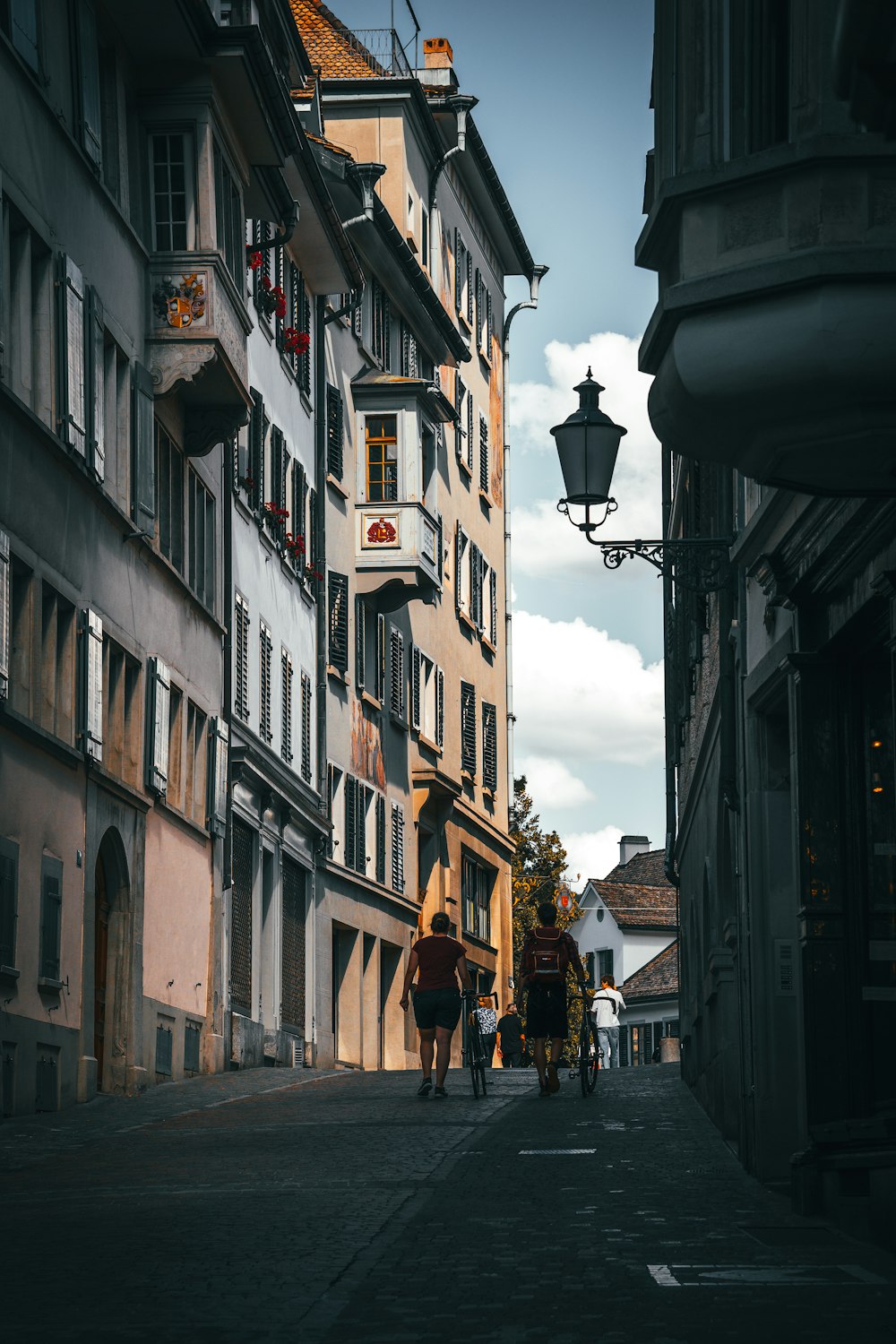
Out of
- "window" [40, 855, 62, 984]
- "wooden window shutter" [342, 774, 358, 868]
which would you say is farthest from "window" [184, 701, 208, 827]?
"wooden window shutter" [342, 774, 358, 868]

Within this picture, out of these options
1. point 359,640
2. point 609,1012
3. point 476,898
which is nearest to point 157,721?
point 359,640

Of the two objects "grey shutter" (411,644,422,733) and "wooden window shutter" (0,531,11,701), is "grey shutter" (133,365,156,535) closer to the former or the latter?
"wooden window shutter" (0,531,11,701)

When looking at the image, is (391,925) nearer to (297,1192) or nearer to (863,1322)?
(297,1192)

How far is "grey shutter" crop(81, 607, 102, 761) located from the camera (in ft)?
74.6

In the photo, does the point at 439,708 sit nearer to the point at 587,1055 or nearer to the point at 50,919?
the point at 587,1055

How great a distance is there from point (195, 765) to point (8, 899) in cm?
971

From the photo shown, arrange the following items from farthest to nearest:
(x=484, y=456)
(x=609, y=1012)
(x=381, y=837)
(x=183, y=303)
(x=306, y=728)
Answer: (x=484, y=456) < (x=381, y=837) < (x=609, y=1012) < (x=306, y=728) < (x=183, y=303)

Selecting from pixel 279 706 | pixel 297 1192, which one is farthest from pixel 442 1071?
pixel 279 706

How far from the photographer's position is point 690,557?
16.1 m

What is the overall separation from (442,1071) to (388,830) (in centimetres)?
2171

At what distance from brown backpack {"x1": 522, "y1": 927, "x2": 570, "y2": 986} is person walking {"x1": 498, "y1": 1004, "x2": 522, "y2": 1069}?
1899 centimetres

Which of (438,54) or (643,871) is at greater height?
(438,54)

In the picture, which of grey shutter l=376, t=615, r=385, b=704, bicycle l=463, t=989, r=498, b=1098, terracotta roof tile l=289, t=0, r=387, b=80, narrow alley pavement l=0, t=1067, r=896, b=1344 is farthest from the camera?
terracotta roof tile l=289, t=0, r=387, b=80

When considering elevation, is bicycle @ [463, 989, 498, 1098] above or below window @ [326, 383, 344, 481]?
below
